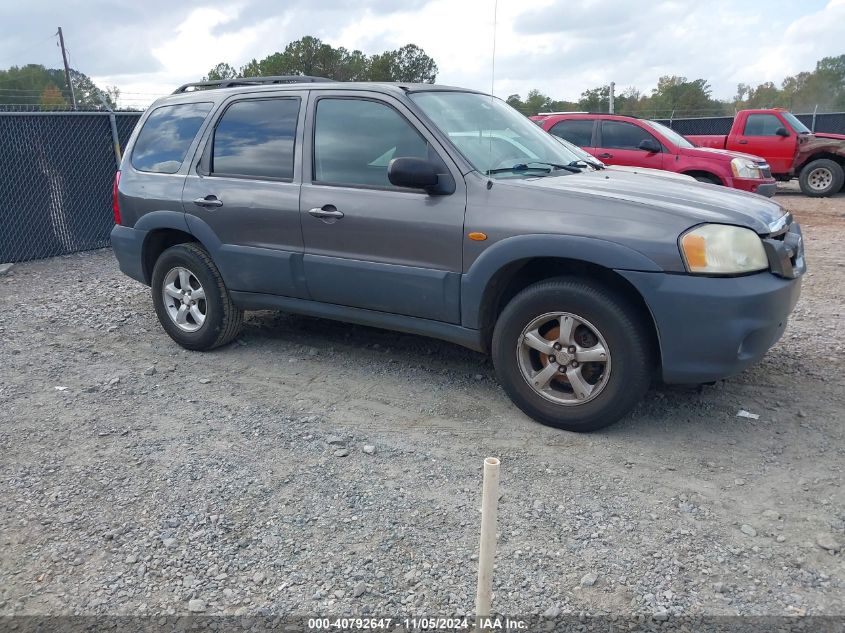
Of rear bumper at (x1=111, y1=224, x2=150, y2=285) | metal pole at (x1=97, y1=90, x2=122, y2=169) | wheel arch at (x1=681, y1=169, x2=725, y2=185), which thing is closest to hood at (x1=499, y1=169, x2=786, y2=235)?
rear bumper at (x1=111, y1=224, x2=150, y2=285)

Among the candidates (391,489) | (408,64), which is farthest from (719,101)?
(391,489)

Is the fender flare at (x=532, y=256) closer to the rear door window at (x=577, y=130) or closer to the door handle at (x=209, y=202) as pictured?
the door handle at (x=209, y=202)

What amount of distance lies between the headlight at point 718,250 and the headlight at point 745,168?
8272mm

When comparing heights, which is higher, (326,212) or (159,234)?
(326,212)

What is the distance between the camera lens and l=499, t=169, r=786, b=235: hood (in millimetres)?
3777

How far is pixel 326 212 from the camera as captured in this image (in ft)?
15.4

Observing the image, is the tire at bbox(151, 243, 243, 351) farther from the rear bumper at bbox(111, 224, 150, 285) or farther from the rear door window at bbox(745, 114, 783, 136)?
the rear door window at bbox(745, 114, 783, 136)

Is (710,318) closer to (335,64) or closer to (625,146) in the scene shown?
(625,146)

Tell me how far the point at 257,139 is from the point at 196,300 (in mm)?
1306

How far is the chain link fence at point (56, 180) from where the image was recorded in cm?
937

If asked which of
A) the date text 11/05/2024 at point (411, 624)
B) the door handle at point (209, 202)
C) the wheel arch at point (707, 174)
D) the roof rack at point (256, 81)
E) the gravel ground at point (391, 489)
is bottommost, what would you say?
the date text 11/05/2024 at point (411, 624)

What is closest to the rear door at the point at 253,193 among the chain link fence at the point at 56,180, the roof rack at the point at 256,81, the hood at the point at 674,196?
the roof rack at the point at 256,81

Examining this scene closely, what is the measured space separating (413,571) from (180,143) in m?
3.89

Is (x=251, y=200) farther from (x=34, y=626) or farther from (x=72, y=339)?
(x=34, y=626)
